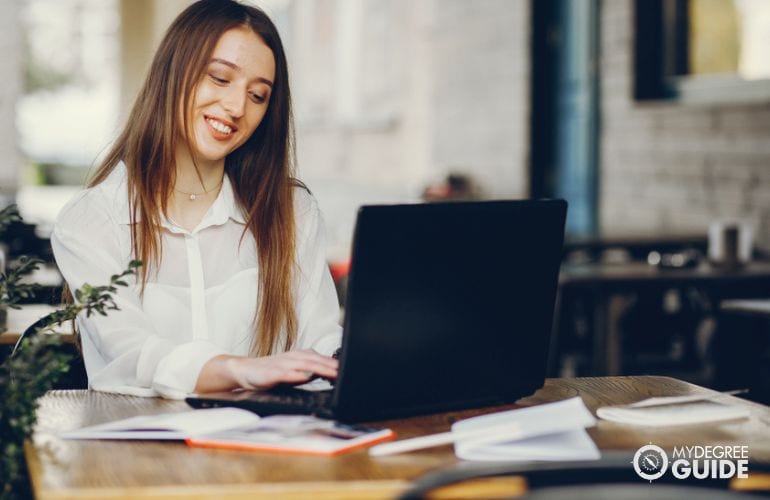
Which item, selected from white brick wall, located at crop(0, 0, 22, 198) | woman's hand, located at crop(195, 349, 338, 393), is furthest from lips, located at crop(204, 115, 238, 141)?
white brick wall, located at crop(0, 0, 22, 198)

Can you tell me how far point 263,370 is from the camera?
1738mm

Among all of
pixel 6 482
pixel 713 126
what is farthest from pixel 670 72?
pixel 6 482

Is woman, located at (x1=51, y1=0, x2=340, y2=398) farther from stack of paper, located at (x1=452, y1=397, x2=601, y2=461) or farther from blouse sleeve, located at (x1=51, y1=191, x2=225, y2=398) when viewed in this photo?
stack of paper, located at (x1=452, y1=397, x2=601, y2=461)

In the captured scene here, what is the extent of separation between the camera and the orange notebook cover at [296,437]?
147 centimetres

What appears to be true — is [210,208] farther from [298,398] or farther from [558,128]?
[558,128]

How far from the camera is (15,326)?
2590 mm

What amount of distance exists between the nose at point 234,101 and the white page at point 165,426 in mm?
646

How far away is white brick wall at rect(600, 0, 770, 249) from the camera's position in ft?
16.6

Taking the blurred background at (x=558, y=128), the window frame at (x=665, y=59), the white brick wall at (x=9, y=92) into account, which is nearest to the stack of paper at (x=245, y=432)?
the blurred background at (x=558, y=128)

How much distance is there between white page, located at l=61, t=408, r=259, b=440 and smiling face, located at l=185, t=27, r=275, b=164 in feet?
2.08

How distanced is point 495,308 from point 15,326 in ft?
4.30

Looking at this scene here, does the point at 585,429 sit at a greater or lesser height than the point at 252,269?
lesser

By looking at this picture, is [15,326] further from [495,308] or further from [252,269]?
[495,308]

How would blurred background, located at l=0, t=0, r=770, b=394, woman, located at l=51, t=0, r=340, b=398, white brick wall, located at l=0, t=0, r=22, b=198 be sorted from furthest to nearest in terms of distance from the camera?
white brick wall, located at l=0, t=0, r=22, b=198 < blurred background, located at l=0, t=0, r=770, b=394 < woman, located at l=51, t=0, r=340, b=398
